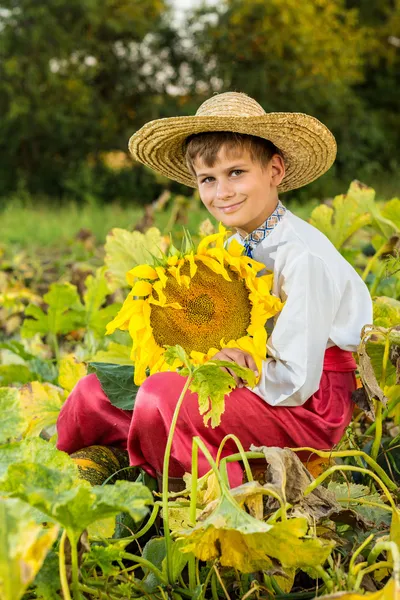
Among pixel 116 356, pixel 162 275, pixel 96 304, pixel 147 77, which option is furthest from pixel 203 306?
pixel 147 77

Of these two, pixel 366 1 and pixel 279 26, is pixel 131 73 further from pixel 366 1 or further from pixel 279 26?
pixel 366 1

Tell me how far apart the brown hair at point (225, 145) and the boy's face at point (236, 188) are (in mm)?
10

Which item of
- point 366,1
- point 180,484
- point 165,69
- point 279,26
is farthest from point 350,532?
point 366,1

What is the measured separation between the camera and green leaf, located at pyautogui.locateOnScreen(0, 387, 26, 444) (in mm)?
1143

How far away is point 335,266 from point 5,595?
1069 millimetres

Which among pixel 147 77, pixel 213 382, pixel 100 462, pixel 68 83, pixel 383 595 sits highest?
pixel 147 77

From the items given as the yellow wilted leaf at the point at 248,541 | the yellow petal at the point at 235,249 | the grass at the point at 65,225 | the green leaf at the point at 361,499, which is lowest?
the grass at the point at 65,225

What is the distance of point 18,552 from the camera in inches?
31.8

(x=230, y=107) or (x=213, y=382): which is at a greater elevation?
(x=230, y=107)

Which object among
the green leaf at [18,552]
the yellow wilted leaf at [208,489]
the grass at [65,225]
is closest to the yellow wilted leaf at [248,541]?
the yellow wilted leaf at [208,489]

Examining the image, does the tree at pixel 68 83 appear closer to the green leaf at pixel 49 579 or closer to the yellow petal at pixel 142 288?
the yellow petal at pixel 142 288

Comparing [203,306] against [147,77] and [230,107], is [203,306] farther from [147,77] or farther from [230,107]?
[147,77]

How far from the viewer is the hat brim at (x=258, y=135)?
5.46ft

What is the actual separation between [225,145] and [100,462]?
0.76 meters
